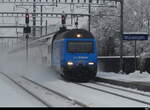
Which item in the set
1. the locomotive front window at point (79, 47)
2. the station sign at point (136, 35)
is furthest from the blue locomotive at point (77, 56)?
the station sign at point (136, 35)

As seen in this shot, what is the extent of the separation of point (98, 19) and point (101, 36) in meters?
5.00

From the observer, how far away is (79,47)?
1092 inches

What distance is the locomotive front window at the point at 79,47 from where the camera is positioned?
2759 cm

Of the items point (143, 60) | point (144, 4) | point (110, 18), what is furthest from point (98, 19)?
point (143, 60)

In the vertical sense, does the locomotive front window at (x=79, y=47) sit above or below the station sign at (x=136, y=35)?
below

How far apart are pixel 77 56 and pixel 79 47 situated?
631 millimetres

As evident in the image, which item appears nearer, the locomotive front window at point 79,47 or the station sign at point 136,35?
the locomotive front window at point 79,47

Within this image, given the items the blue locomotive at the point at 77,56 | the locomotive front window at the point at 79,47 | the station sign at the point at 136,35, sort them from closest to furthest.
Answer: the blue locomotive at the point at 77,56 < the locomotive front window at the point at 79,47 < the station sign at the point at 136,35

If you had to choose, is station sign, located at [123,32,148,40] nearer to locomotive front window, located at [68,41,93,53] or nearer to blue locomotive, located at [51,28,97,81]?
blue locomotive, located at [51,28,97,81]

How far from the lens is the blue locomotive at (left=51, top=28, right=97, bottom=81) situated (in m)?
27.2

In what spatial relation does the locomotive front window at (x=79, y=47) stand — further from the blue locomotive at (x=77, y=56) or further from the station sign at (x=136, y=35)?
the station sign at (x=136, y=35)

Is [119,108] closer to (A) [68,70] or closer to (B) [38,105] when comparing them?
(B) [38,105]

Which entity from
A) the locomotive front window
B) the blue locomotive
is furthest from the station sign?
the locomotive front window

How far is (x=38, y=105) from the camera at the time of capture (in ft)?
49.3
